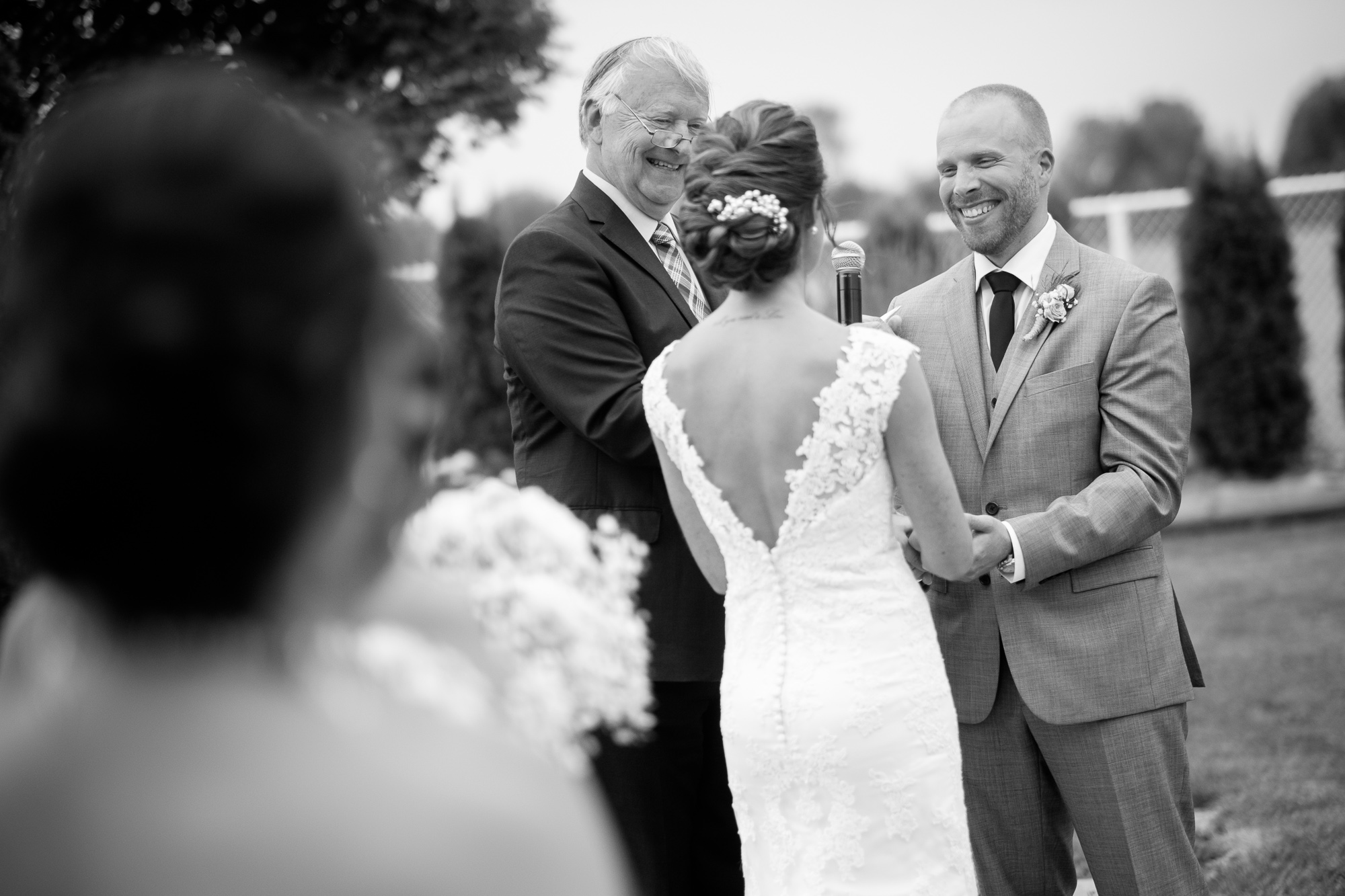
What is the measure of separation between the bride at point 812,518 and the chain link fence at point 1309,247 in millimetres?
9421

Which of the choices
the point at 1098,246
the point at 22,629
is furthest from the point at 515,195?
the point at 22,629

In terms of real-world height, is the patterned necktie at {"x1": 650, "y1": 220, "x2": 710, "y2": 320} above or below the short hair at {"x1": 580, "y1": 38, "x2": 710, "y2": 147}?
below

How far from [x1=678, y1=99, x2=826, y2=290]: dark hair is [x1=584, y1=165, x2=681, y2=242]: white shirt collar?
664mm

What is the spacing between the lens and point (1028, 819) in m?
3.31

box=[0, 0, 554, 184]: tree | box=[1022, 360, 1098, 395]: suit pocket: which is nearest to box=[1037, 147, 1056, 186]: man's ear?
box=[1022, 360, 1098, 395]: suit pocket

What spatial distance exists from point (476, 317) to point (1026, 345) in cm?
854

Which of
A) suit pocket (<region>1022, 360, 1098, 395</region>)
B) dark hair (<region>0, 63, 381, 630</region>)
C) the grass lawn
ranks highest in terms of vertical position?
dark hair (<region>0, 63, 381, 630</region>)

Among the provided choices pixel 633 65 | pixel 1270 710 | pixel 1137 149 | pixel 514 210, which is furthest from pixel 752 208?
pixel 1137 149

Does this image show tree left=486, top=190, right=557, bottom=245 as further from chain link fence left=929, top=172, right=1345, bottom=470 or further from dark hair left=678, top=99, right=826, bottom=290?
dark hair left=678, top=99, right=826, bottom=290

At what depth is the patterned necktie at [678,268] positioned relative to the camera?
3539mm

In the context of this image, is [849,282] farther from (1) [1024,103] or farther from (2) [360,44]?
(2) [360,44]

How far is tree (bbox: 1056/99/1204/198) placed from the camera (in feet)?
124

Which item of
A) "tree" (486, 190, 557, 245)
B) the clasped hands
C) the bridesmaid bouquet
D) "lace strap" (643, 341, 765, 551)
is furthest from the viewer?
"tree" (486, 190, 557, 245)

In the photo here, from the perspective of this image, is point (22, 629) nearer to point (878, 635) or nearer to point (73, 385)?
point (73, 385)
